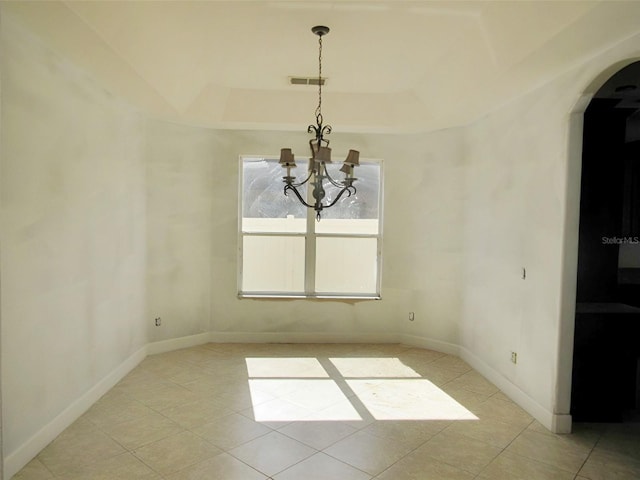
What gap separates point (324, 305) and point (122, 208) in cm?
Result: 259

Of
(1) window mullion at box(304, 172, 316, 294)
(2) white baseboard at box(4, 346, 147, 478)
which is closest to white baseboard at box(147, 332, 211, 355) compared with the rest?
(2) white baseboard at box(4, 346, 147, 478)

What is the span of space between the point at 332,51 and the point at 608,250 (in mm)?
2630

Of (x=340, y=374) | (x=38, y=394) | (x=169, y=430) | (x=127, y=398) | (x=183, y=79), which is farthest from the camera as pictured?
(x=340, y=374)

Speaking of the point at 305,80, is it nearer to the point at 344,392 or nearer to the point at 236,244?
the point at 236,244

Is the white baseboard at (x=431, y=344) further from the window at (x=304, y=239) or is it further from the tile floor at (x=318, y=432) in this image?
the window at (x=304, y=239)

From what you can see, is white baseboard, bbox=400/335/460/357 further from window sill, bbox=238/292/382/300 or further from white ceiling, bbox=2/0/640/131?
white ceiling, bbox=2/0/640/131

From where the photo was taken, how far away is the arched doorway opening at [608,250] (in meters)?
3.28

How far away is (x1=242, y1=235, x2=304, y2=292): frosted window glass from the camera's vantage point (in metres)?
5.62

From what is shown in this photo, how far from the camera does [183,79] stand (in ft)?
13.7

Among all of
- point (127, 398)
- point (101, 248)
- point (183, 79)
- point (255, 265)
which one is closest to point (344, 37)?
point (183, 79)

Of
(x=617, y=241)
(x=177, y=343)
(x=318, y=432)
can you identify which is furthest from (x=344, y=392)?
(x=617, y=241)

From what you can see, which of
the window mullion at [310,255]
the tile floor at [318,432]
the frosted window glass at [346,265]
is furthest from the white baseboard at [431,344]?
the window mullion at [310,255]

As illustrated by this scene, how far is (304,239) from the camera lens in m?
5.63

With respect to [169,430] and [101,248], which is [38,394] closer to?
→ [169,430]
